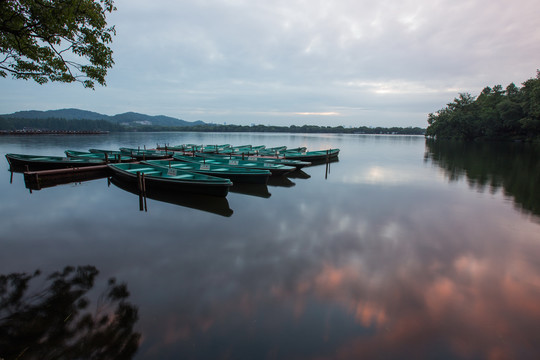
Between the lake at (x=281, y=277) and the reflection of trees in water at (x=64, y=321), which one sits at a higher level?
the reflection of trees in water at (x=64, y=321)

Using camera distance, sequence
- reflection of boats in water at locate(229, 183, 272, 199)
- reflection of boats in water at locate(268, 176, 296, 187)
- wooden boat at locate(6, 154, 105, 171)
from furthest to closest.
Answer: wooden boat at locate(6, 154, 105, 171) < reflection of boats in water at locate(268, 176, 296, 187) < reflection of boats in water at locate(229, 183, 272, 199)

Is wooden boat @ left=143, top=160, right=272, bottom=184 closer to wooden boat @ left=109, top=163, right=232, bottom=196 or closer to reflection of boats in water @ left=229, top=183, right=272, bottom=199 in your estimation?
reflection of boats in water @ left=229, top=183, right=272, bottom=199

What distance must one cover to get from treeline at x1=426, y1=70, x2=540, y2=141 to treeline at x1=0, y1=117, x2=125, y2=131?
190 m

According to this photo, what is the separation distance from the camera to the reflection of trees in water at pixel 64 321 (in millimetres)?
4238

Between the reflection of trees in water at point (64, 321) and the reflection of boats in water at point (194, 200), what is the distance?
622 centimetres

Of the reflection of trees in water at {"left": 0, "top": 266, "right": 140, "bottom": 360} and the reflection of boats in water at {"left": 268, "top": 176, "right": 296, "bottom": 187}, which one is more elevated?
the reflection of boats in water at {"left": 268, "top": 176, "right": 296, "bottom": 187}

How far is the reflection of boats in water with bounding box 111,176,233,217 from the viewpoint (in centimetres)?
1233

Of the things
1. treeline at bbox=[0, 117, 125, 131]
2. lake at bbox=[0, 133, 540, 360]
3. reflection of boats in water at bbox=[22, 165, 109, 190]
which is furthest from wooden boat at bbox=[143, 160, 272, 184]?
treeline at bbox=[0, 117, 125, 131]

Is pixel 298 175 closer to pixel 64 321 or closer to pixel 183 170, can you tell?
pixel 183 170

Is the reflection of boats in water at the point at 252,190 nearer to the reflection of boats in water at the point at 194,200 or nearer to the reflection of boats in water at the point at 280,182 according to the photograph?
the reflection of boats in water at the point at 280,182

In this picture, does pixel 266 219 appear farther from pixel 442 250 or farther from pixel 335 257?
pixel 442 250

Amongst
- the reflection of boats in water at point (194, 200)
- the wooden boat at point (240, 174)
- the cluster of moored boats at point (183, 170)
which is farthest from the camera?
the wooden boat at point (240, 174)

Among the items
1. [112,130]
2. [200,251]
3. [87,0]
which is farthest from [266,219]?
[112,130]

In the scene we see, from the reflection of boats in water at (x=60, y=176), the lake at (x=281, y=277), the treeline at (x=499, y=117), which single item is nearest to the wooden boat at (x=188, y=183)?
the lake at (x=281, y=277)
